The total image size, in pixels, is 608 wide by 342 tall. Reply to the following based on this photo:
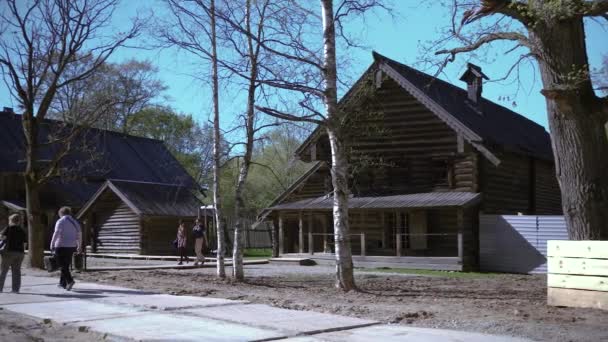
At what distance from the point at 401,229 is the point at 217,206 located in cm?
1281

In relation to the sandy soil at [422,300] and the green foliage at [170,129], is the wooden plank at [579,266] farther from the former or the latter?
the green foliage at [170,129]

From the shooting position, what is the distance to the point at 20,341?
8.62 meters

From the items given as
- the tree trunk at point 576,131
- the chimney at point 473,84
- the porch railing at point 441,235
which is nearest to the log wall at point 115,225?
the porch railing at point 441,235

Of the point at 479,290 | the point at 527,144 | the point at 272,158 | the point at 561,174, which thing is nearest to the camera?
the point at 561,174

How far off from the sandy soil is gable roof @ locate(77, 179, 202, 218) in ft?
52.9

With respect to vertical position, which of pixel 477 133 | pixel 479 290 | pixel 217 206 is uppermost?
pixel 477 133

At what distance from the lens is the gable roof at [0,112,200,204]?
4169 centimetres

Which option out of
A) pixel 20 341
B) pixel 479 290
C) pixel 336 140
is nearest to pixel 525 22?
pixel 336 140

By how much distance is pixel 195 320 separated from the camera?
10.1 m

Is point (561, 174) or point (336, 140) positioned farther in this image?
point (336, 140)

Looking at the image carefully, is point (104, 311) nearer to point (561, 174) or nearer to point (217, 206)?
point (217, 206)

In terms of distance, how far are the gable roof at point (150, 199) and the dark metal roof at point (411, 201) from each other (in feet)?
30.2

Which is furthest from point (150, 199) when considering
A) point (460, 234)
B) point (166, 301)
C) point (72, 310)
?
point (72, 310)

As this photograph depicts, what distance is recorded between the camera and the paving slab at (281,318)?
31.1 feet
